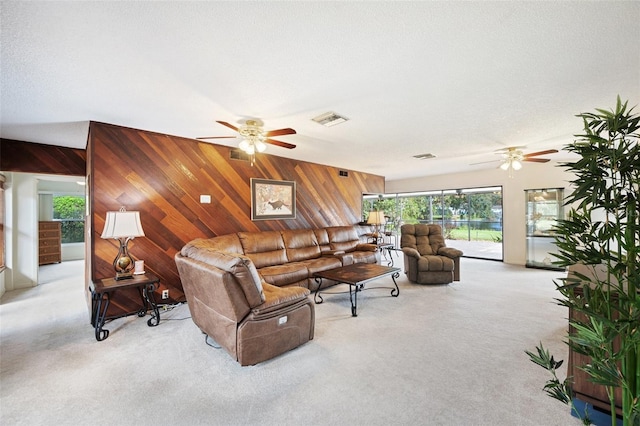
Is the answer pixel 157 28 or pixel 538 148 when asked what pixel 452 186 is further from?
pixel 157 28

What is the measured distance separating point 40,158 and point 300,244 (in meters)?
4.33

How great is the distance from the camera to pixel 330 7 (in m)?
1.47

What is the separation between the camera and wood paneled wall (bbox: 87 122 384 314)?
10.8 feet

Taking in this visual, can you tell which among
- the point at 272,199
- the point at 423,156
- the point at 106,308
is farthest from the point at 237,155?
the point at 423,156

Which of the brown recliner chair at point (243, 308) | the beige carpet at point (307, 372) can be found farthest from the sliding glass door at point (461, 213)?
the brown recliner chair at point (243, 308)

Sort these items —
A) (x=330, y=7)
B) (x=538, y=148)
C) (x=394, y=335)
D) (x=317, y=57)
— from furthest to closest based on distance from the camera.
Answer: (x=538, y=148) → (x=394, y=335) → (x=317, y=57) → (x=330, y=7)

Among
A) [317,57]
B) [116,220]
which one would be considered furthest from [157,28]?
[116,220]

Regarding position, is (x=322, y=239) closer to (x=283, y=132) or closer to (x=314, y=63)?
(x=283, y=132)

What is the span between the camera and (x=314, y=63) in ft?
6.54

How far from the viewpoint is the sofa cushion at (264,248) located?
4.34m

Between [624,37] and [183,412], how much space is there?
3.82 metres

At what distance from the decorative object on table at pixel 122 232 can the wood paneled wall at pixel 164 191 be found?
31cm

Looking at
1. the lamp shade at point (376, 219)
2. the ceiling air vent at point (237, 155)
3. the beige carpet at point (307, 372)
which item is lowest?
the beige carpet at point (307, 372)

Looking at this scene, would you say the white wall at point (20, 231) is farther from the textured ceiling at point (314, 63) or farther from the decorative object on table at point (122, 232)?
the decorative object on table at point (122, 232)
